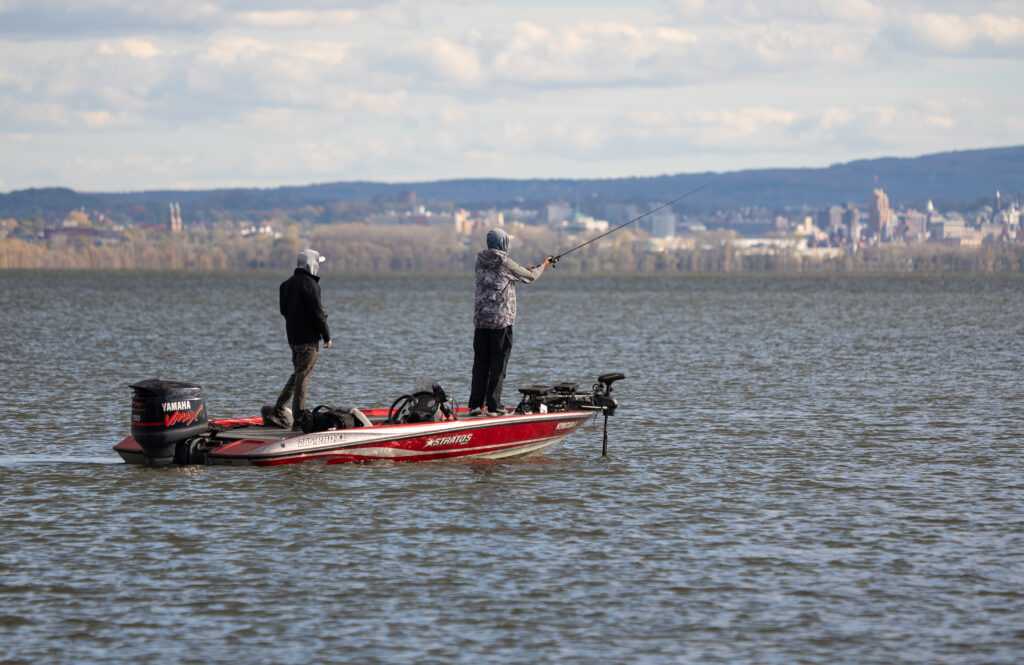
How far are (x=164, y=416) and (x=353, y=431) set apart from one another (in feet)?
6.99

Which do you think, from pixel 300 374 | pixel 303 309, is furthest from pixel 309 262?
pixel 300 374

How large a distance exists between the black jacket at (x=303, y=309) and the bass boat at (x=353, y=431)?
929 mm

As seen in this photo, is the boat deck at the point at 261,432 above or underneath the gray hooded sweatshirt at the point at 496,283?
underneath

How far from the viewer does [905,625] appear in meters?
9.71

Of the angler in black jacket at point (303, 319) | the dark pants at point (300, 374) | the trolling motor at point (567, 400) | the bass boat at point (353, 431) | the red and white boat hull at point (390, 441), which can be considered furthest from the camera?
the trolling motor at point (567, 400)

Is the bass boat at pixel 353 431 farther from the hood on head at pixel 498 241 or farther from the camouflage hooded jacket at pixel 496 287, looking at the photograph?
the hood on head at pixel 498 241

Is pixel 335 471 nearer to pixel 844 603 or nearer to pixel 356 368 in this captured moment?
pixel 844 603

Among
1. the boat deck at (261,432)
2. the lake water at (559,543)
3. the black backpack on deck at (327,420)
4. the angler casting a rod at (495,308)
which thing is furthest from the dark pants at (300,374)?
the angler casting a rod at (495,308)

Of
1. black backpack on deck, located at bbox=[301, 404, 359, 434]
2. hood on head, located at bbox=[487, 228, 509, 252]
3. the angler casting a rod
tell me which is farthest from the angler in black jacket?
hood on head, located at bbox=[487, 228, 509, 252]

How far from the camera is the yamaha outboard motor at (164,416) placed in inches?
595

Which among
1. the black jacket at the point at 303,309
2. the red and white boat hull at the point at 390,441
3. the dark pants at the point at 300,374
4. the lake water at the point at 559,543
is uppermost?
the black jacket at the point at 303,309

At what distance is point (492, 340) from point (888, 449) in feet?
19.8

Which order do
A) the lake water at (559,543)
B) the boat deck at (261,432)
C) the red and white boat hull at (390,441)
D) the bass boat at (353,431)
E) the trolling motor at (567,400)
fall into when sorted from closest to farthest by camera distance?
the lake water at (559,543) < the bass boat at (353,431) < the red and white boat hull at (390,441) < the boat deck at (261,432) < the trolling motor at (567,400)

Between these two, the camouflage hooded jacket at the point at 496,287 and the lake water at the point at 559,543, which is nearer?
the lake water at the point at 559,543
